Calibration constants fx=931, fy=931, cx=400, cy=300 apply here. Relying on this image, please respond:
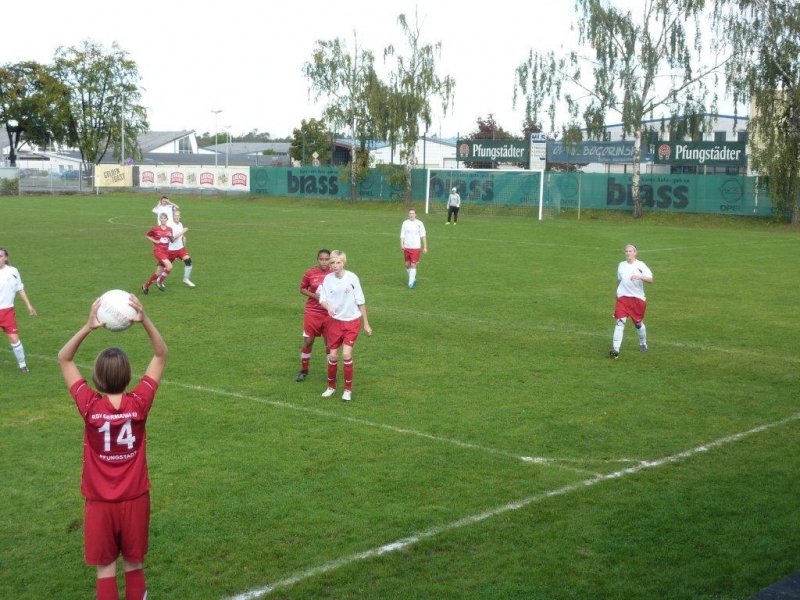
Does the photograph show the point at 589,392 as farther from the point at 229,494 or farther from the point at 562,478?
the point at 229,494

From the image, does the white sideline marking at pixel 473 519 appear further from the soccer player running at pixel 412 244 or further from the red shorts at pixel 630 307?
the soccer player running at pixel 412 244

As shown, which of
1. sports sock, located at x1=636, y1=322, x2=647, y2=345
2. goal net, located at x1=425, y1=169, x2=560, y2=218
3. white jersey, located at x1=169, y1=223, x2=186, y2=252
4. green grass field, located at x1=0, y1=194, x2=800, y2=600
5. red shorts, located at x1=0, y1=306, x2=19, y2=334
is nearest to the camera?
green grass field, located at x1=0, y1=194, x2=800, y2=600

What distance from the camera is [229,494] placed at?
8.54 metres

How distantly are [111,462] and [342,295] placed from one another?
6.36 meters

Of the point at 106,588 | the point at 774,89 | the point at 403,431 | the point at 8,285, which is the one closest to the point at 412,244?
the point at 8,285

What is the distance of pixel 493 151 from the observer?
64375 millimetres

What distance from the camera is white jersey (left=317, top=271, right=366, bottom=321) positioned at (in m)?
11.9

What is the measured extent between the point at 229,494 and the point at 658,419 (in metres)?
5.48

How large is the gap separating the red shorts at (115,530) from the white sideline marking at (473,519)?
3.31ft

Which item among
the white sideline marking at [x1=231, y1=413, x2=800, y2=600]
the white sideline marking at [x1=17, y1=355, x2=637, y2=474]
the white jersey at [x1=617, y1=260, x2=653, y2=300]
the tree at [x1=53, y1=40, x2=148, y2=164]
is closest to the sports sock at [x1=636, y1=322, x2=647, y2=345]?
the white jersey at [x1=617, y1=260, x2=653, y2=300]

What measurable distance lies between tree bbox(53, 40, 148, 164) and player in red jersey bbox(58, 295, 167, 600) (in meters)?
89.5

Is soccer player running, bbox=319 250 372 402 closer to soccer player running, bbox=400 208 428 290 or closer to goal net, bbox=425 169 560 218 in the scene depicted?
soccer player running, bbox=400 208 428 290

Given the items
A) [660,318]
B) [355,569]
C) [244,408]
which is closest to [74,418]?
[244,408]

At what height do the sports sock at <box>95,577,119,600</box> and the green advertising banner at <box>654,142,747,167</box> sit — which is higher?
the green advertising banner at <box>654,142,747,167</box>
